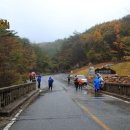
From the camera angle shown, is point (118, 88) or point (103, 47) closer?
point (118, 88)

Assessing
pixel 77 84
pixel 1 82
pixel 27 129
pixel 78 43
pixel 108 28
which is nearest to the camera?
pixel 27 129

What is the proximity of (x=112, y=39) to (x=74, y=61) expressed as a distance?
122ft

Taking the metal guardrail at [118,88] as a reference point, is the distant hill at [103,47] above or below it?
above

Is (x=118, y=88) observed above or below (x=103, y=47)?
below

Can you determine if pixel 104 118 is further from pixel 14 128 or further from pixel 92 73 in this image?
pixel 92 73

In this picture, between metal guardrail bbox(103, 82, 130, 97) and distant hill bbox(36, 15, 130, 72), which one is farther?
distant hill bbox(36, 15, 130, 72)

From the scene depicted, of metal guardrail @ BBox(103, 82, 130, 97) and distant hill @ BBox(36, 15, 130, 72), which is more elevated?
distant hill @ BBox(36, 15, 130, 72)

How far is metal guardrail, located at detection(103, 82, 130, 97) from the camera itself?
2611cm

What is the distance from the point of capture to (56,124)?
1251 centimetres

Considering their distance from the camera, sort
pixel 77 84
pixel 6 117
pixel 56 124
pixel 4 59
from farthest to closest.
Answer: pixel 77 84
pixel 4 59
pixel 6 117
pixel 56 124

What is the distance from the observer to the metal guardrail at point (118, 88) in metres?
26.1

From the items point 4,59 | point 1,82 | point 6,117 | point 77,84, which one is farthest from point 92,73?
point 6,117

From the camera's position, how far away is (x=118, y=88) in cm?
2934

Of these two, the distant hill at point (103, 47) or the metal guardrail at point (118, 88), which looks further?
the distant hill at point (103, 47)
